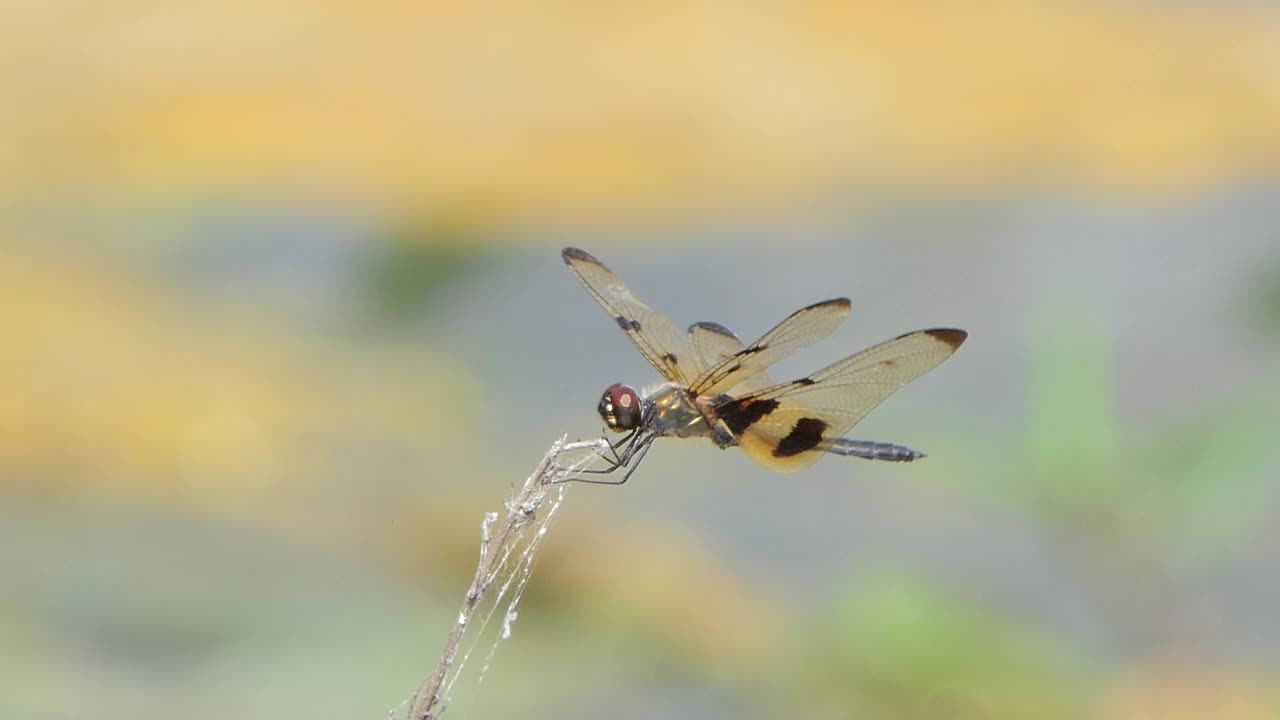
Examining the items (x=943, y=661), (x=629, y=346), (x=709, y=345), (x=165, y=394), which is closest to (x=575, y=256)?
(x=709, y=345)

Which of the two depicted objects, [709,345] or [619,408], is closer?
[619,408]

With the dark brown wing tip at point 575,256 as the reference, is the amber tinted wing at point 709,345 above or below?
below

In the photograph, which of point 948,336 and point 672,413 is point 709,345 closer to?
point 672,413

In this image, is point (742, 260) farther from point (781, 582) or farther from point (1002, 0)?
point (1002, 0)

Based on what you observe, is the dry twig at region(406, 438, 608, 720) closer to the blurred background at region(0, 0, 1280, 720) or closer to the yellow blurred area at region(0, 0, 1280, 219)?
the blurred background at region(0, 0, 1280, 720)

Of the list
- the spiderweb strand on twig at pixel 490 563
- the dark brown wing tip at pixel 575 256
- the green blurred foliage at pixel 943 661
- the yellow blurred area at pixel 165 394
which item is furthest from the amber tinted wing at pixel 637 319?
the yellow blurred area at pixel 165 394

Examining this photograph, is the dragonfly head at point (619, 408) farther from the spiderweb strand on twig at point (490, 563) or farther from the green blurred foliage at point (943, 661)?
the green blurred foliage at point (943, 661)
